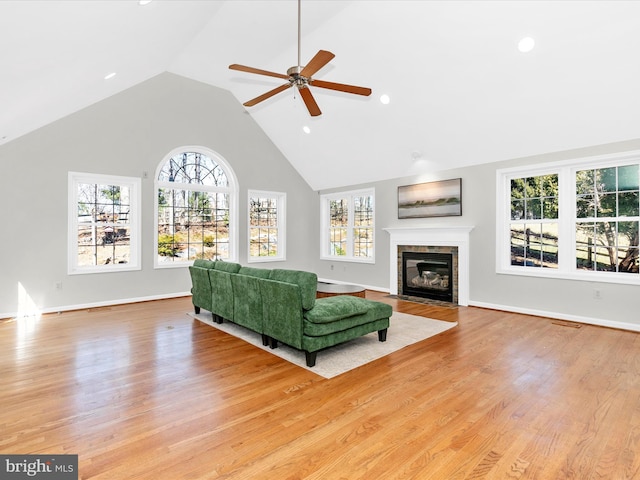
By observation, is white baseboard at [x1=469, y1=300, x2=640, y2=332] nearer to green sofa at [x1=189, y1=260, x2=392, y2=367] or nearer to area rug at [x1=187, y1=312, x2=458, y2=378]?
area rug at [x1=187, y1=312, x2=458, y2=378]

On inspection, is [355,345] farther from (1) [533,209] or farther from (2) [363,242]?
(2) [363,242]

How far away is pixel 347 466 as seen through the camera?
1.86 metres

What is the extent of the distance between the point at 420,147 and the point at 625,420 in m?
4.99

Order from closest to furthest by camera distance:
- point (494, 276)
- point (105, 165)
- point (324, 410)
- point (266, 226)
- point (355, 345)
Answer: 1. point (324, 410)
2. point (355, 345)
3. point (494, 276)
4. point (105, 165)
5. point (266, 226)

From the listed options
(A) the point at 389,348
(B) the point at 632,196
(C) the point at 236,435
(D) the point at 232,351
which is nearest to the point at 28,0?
(C) the point at 236,435

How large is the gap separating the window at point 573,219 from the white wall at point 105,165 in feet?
17.5

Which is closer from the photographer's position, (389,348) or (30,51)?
(30,51)

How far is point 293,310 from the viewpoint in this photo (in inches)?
131

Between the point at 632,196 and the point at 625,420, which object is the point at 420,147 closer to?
the point at 632,196

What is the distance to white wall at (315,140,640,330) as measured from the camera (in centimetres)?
464

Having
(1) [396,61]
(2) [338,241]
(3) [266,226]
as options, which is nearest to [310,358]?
(1) [396,61]

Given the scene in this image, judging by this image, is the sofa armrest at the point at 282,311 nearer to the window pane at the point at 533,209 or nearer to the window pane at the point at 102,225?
the window pane at the point at 102,225

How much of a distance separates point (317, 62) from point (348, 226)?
5.60 metres

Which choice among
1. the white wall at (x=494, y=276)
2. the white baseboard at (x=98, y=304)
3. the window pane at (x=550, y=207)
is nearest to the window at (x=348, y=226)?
the white wall at (x=494, y=276)
